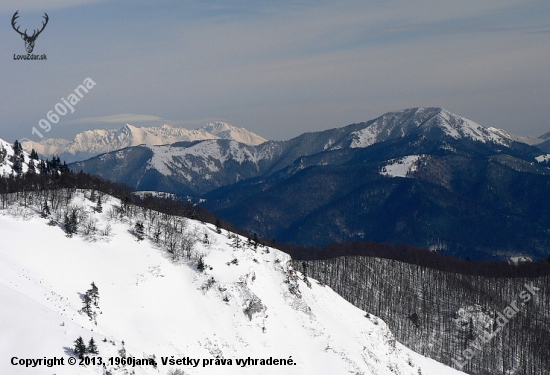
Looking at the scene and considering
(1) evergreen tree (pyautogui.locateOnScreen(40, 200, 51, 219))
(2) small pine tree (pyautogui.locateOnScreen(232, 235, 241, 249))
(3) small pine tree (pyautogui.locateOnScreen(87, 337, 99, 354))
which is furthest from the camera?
(2) small pine tree (pyautogui.locateOnScreen(232, 235, 241, 249))

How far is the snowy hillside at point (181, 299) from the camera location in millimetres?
93625

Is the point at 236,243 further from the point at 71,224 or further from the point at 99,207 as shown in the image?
the point at 71,224

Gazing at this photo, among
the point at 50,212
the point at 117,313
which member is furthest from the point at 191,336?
the point at 50,212

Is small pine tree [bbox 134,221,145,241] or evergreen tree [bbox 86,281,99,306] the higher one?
small pine tree [bbox 134,221,145,241]

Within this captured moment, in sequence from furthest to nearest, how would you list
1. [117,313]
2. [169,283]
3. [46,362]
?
[169,283] < [117,313] < [46,362]

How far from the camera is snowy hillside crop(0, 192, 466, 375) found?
93.6 metres

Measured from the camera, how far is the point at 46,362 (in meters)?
60.8

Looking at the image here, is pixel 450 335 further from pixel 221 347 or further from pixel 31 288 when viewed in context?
pixel 31 288

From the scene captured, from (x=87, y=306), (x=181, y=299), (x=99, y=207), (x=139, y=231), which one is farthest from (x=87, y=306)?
(x=99, y=207)

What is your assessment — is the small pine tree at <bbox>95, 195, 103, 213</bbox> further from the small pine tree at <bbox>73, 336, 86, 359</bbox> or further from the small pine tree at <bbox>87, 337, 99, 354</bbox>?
the small pine tree at <bbox>73, 336, 86, 359</bbox>

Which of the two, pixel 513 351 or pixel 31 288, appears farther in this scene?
pixel 513 351

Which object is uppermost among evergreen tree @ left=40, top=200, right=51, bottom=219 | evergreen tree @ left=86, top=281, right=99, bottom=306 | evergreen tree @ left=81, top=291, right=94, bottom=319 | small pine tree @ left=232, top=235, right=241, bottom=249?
evergreen tree @ left=40, top=200, right=51, bottom=219

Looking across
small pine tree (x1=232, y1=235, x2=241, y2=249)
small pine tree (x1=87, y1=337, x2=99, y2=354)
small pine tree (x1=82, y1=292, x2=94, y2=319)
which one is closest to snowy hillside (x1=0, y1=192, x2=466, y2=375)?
small pine tree (x1=232, y1=235, x2=241, y2=249)

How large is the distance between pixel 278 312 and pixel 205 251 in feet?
79.8
